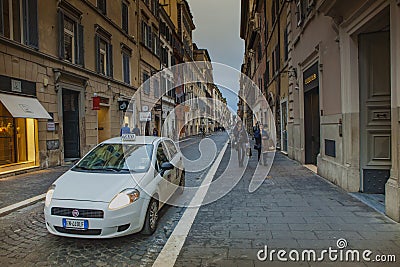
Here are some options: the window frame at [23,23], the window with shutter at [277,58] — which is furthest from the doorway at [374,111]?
the window with shutter at [277,58]

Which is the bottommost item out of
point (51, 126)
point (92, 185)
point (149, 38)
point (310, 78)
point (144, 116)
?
point (92, 185)

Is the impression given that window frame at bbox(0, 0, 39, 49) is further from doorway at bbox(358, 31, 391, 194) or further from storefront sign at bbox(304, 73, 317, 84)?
doorway at bbox(358, 31, 391, 194)

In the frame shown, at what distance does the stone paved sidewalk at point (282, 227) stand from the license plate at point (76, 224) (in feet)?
4.50

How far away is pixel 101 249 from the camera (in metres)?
4.60

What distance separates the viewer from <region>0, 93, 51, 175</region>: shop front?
11242mm

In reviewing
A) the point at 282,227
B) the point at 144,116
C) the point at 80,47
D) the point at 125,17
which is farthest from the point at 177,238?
the point at 144,116

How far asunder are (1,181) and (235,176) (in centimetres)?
736

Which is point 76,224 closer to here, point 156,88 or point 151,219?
point 151,219

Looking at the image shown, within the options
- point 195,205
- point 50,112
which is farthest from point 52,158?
point 195,205

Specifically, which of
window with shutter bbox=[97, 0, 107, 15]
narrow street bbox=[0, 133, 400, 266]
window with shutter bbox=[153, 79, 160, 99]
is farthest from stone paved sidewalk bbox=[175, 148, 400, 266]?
window with shutter bbox=[153, 79, 160, 99]

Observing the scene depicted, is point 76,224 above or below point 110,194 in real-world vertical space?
below

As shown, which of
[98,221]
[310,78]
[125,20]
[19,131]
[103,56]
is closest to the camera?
[98,221]

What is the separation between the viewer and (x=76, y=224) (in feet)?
14.9

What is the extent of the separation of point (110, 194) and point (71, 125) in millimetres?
12972
